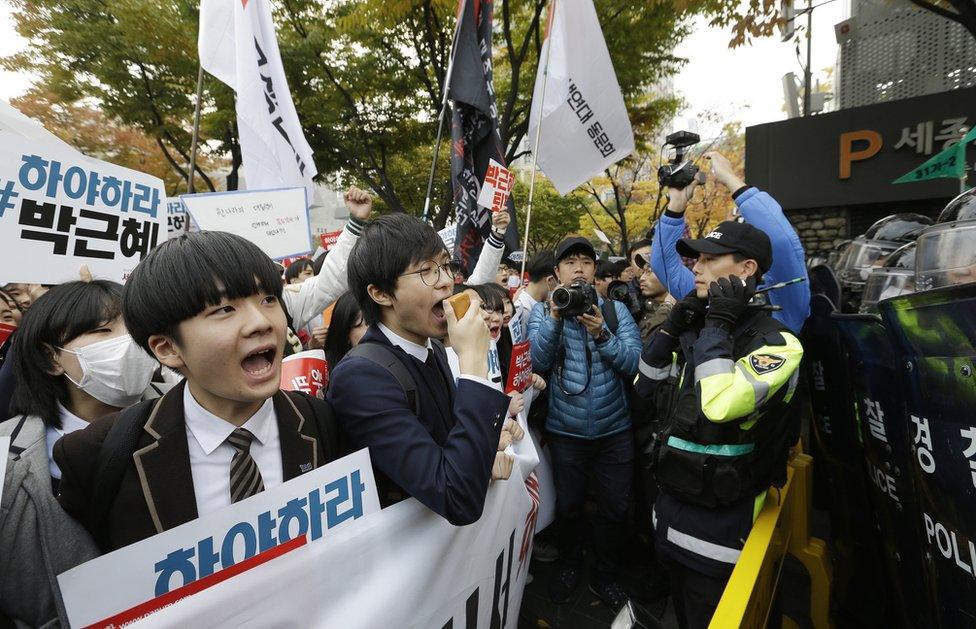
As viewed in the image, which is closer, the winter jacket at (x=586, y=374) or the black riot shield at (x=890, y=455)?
the black riot shield at (x=890, y=455)

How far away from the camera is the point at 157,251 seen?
1.27 m

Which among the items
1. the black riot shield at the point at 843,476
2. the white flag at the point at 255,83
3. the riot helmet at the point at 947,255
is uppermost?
the white flag at the point at 255,83

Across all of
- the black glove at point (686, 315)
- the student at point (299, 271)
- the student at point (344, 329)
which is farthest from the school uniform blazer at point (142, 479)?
the student at point (299, 271)

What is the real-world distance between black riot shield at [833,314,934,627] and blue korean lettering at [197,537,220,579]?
69.9 inches

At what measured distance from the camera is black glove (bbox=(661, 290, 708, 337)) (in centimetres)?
240

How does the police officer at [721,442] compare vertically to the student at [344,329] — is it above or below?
below

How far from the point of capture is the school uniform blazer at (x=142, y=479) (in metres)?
1.17

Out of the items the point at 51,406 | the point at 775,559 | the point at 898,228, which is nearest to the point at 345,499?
the point at 51,406

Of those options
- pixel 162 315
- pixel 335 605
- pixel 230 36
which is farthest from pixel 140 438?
pixel 230 36

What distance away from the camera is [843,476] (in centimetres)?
287

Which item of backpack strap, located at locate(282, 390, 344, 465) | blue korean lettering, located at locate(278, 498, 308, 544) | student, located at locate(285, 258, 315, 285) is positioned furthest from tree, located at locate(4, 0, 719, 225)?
blue korean lettering, located at locate(278, 498, 308, 544)

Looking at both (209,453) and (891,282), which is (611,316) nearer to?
(891,282)

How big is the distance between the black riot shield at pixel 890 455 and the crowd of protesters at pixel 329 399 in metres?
0.29

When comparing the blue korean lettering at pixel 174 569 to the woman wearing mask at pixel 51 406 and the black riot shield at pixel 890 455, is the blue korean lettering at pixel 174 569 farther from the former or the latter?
the black riot shield at pixel 890 455
